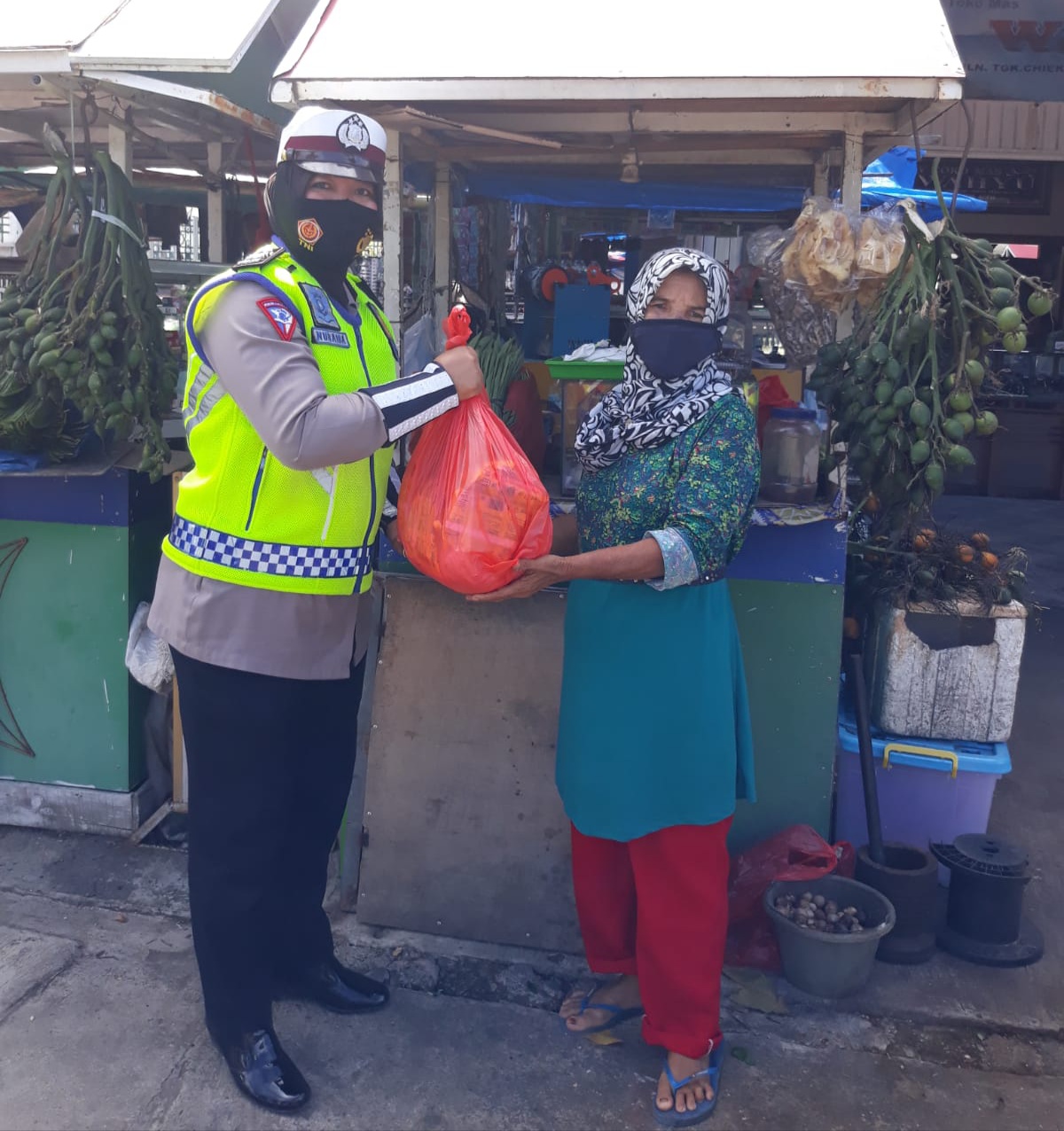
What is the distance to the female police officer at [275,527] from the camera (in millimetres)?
2082

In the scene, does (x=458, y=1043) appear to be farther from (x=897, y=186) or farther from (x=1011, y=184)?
(x=1011, y=184)

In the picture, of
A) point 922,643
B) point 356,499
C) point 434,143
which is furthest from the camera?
point 434,143

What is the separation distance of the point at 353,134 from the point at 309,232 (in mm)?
211

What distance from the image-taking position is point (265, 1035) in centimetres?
249

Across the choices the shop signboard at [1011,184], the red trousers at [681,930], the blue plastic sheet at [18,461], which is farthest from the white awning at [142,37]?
the shop signboard at [1011,184]

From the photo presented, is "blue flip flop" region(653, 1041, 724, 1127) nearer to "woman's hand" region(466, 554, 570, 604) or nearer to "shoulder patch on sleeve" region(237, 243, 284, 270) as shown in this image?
"woman's hand" region(466, 554, 570, 604)

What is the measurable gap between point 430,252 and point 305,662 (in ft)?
6.93

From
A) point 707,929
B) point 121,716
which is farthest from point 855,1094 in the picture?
point 121,716

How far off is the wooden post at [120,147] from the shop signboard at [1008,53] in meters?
4.92

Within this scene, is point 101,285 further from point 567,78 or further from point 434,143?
point 567,78

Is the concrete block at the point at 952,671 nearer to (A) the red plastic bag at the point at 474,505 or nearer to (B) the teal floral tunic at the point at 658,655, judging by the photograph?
(B) the teal floral tunic at the point at 658,655

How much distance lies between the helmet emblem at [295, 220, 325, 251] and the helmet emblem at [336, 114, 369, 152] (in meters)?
0.16

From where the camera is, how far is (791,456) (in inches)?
121

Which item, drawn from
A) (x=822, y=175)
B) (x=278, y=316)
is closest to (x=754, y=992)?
(x=278, y=316)
